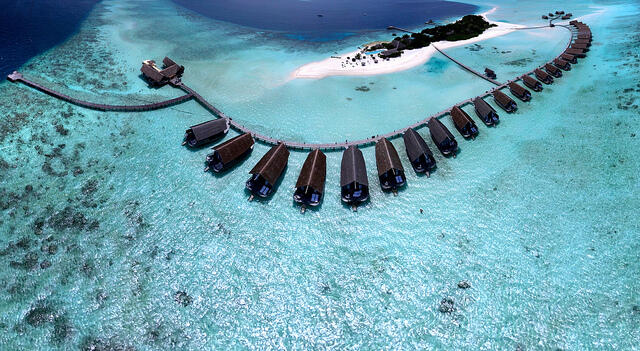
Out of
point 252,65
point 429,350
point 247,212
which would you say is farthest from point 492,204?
point 252,65

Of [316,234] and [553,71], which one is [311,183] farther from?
[553,71]

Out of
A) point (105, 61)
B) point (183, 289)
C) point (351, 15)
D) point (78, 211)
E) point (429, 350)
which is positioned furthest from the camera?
point (351, 15)

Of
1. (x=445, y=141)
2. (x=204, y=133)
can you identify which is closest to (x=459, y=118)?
(x=445, y=141)

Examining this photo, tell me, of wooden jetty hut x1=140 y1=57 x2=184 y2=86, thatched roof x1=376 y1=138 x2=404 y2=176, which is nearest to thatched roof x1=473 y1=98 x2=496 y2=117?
thatched roof x1=376 y1=138 x2=404 y2=176

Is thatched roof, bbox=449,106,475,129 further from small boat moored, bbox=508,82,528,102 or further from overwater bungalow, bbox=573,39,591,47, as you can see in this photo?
overwater bungalow, bbox=573,39,591,47

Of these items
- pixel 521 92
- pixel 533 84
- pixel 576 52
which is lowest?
pixel 521 92

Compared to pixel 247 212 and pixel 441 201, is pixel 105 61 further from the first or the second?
pixel 441 201
